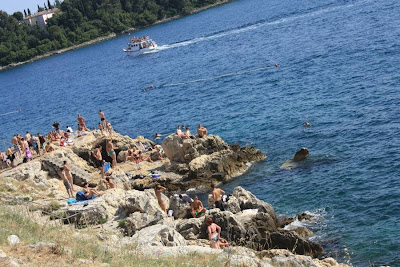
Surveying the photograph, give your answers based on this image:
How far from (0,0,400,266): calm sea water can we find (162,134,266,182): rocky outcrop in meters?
1.00

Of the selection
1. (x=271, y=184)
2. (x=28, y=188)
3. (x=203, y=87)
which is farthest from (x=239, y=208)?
(x=203, y=87)

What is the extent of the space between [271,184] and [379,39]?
108 feet

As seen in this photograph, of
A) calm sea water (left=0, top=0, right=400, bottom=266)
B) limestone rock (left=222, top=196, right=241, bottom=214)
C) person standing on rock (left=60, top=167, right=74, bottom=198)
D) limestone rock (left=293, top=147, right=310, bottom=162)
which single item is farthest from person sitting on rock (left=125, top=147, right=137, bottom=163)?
limestone rock (left=222, top=196, right=241, bottom=214)

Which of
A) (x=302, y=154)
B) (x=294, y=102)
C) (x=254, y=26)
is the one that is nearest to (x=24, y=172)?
(x=302, y=154)

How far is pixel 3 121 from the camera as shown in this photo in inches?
2741

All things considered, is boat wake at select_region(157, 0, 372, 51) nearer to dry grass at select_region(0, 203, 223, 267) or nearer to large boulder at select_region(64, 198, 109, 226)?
large boulder at select_region(64, 198, 109, 226)

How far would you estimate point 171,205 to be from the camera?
23.7m

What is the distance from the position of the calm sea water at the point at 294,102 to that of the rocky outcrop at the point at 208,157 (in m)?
1.00

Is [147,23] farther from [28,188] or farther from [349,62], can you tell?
[28,188]

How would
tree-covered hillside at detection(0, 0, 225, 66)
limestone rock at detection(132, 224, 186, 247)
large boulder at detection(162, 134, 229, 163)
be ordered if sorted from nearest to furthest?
limestone rock at detection(132, 224, 186, 247)
large boulder at detection(162, 134, 229, 163)
tree-covered hillside at detection(0, 0, 225, 66)

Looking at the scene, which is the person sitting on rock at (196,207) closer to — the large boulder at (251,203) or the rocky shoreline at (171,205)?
the rocky shoreline at (171,205)

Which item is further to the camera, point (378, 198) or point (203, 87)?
point (203, 87)

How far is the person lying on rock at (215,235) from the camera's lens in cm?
1763

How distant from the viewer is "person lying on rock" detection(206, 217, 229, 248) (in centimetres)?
1763
